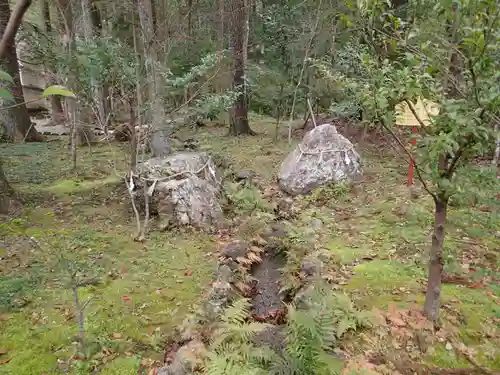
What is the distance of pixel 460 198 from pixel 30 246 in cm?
593

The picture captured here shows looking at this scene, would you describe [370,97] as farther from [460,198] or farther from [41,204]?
[41,204]

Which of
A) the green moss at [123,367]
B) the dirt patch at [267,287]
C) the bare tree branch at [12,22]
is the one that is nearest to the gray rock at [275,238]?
the dirt patch at [267,287]

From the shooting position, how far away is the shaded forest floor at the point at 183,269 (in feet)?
11.9

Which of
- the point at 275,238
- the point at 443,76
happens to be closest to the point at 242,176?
the point at 275,238

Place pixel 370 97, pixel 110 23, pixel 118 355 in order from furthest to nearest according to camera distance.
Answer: pixel 110 23 < pixel 118 355 < pixel 370 97

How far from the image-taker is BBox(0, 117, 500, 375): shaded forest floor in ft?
11.9

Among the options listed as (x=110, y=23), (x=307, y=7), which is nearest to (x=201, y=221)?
(x=307, y=7)

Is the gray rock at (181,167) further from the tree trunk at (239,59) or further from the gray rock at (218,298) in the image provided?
the tree trunk at (239,59)

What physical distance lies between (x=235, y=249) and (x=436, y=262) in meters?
3.40

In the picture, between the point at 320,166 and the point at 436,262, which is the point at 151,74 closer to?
the point at 320,166

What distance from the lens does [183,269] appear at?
Result: 5652mm

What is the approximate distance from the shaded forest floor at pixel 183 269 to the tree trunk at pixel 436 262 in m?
0.12

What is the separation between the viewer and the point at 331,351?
3.67 meters

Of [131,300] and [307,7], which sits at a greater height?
[307,7]
